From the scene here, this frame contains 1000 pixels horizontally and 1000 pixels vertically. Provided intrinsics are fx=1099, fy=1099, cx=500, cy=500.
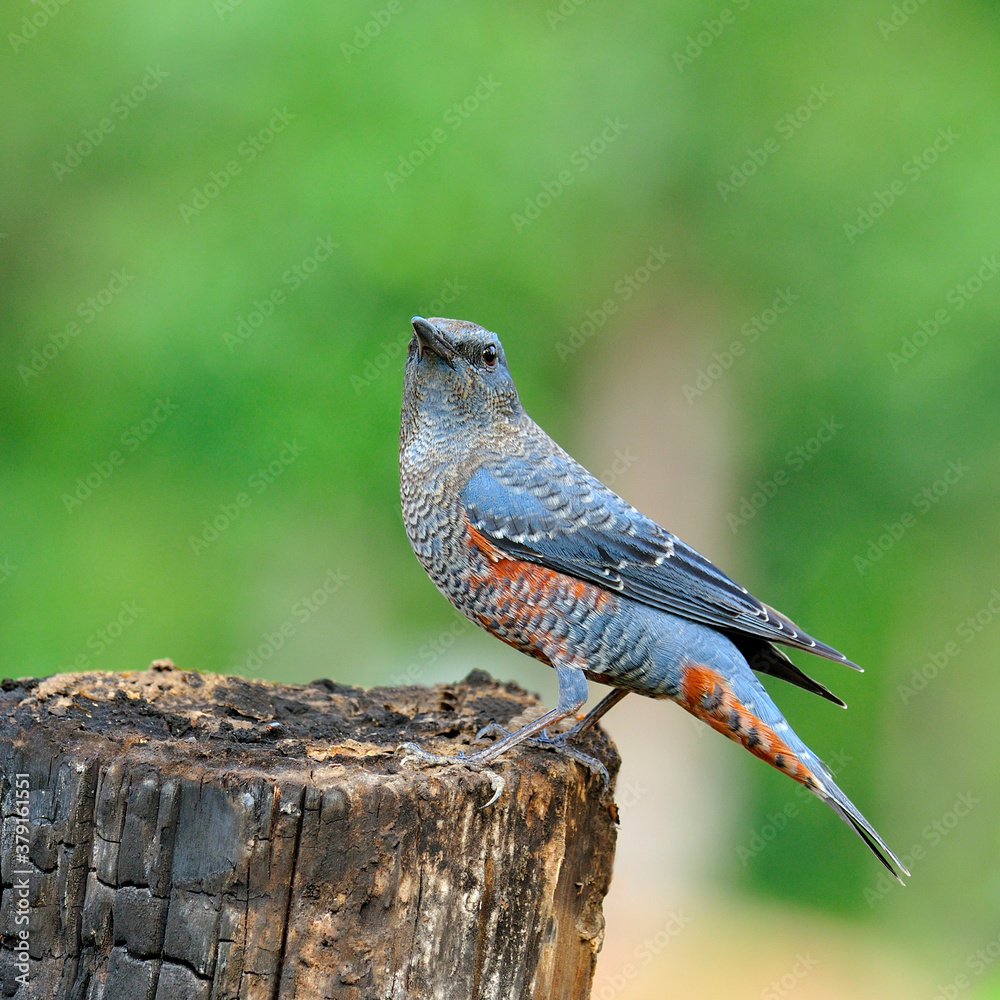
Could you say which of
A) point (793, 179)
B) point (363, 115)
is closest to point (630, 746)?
point (793, 179)

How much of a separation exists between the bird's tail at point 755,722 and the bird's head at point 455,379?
1.40 metres

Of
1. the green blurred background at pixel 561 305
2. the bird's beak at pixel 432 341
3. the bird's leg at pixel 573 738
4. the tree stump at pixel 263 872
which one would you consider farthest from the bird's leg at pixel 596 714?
the green blurred background at pixel 561 305

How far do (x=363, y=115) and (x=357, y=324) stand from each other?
1693mm

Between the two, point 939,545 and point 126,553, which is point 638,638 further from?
point 939,545

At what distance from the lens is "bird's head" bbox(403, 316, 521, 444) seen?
4605mm

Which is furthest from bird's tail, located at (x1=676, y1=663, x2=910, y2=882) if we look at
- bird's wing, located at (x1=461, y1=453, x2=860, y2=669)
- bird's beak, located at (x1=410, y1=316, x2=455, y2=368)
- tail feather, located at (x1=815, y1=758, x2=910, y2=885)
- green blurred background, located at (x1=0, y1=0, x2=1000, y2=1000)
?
green blurred background, located at (x1=0, y1=0, x2=1000, y2=1000)

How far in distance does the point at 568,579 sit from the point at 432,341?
1.14 metres

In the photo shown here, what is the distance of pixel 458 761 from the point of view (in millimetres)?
3549


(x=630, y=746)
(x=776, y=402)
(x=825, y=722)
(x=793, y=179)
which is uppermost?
(x=793, y=179)

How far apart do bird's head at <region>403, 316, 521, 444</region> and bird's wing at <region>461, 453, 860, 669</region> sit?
289mm

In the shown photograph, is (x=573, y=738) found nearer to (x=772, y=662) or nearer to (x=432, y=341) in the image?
(x=772, y=662)

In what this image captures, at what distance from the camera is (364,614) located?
1309 centimetres

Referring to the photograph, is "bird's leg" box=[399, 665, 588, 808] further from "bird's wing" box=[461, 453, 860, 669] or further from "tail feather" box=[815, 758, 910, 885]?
"tail feather" box=[815, 758, 910, 885]

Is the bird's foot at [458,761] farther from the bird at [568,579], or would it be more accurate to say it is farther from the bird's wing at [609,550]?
the bird's wing at [609,550]
